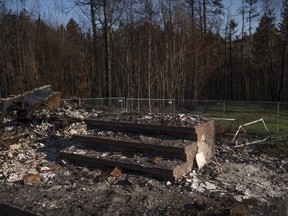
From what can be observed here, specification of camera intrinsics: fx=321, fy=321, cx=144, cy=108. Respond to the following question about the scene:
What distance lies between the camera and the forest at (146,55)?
58.0ft

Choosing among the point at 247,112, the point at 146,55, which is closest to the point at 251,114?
the point at 247,112

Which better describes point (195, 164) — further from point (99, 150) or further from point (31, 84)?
point (31, 84)

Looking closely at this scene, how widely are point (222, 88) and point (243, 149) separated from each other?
28452 millimetres

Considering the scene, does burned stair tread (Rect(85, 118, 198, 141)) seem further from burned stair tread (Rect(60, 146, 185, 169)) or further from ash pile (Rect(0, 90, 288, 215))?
burned stair tread (Rect(60, 146, 185, 169))

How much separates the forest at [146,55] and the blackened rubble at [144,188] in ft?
29.9

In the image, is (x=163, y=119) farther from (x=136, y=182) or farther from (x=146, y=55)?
(x=146, y=55)

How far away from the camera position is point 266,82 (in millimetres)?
33688

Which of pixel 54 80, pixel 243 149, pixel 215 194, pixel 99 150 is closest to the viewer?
pixel 215 194

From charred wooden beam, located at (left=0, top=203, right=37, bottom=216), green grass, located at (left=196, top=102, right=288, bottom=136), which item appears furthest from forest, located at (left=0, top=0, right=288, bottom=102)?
charred wooden beam, located at (left=0, top=203, right=37, bottom=216)

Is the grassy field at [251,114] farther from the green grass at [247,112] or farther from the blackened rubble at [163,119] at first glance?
the blackened rubble at [163,119]

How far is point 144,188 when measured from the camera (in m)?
5.32

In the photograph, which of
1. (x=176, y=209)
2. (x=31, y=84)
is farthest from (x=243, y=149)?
(x=31, y=84)

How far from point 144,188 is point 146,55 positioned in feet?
51.3

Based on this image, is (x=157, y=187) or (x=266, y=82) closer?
(x=157, y=187)
